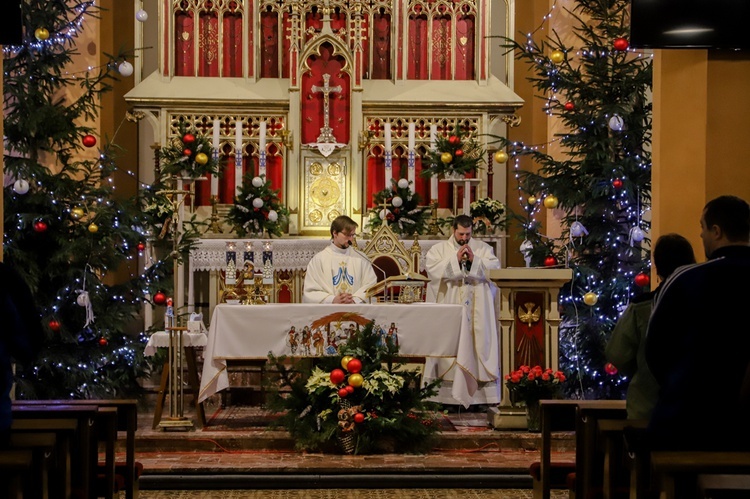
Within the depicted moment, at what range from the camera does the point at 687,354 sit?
14.1 ft

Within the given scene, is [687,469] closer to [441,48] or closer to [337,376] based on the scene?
[337,376]

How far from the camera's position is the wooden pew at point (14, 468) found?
4.04 m

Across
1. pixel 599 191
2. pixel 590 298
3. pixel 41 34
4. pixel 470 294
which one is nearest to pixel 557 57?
pixel 599 191

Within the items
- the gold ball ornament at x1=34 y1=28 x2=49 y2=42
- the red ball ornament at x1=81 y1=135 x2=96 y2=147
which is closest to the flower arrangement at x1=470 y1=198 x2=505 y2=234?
the red ball ornament at x1=81 y1=135 x2=96 y2=147

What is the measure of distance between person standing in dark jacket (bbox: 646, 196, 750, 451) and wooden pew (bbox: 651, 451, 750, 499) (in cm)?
24

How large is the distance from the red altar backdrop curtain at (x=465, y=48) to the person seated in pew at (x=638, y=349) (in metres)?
8.43

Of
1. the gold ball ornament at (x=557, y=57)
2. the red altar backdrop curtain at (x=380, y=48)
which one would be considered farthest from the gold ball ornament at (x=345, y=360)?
the red altar backdrop curtain at (x=380, y=48)

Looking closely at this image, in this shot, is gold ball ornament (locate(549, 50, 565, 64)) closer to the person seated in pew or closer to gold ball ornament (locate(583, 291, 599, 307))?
gold ball ornament (locate(583, 291, 599, 307))

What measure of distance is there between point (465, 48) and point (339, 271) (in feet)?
15.3

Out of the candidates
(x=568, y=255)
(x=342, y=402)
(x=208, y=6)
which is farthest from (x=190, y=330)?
(x=208, y=6)

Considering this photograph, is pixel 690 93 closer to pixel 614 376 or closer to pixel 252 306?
pixel 614 376

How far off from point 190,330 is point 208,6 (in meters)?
5.31

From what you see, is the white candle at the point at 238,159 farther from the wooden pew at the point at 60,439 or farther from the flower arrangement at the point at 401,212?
the wooden pew at the point at 60,439

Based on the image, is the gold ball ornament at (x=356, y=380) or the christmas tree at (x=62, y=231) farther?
the christmas tree at (x=62, y=231)
